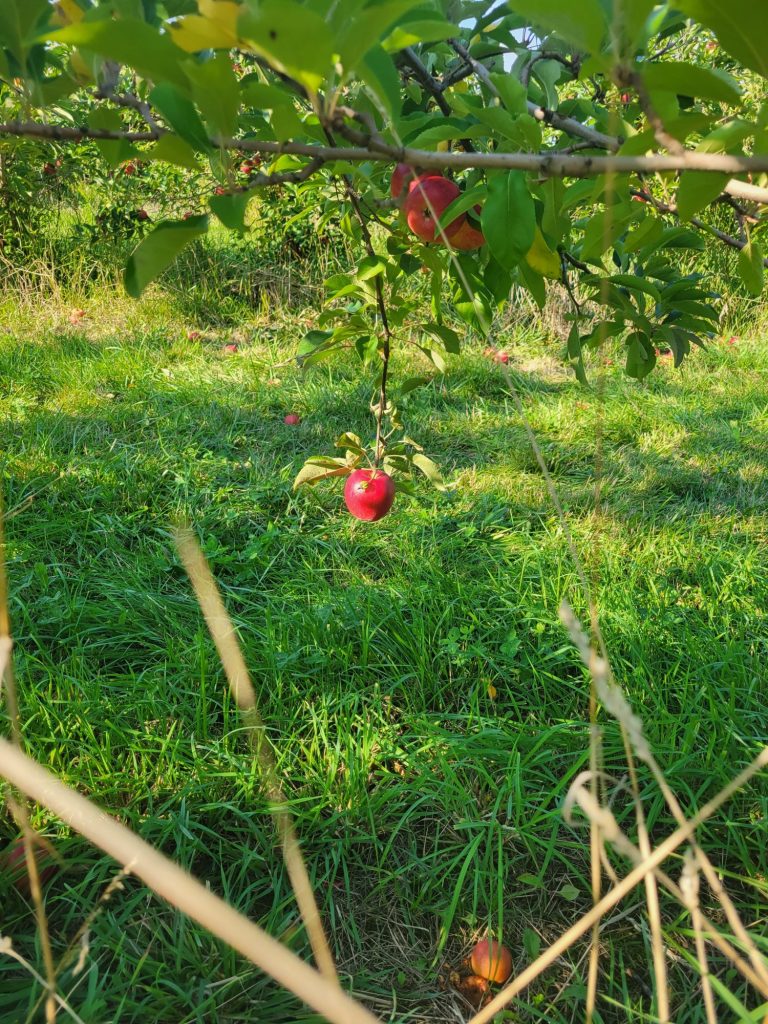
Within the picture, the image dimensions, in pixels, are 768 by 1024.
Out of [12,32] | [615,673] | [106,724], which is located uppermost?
[12,32]

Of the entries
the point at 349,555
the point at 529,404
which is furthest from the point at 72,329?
the point at 349,555

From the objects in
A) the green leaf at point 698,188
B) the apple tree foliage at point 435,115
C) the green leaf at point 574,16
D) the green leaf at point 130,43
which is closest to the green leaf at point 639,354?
the apple tree foliage at point 435,115

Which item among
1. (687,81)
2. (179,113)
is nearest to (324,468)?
(179,113)

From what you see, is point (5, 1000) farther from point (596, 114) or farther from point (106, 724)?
point (596, 114)

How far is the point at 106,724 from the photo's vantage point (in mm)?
1284

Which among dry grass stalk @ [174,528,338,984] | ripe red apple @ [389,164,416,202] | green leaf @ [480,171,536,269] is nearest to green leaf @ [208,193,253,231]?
green leaf @ [480,171,536,269]

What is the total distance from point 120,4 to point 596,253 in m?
0.45

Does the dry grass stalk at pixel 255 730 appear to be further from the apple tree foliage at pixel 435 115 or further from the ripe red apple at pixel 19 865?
the apple tree foliage at pixel 435 115

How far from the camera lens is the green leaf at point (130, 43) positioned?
1.33 feet

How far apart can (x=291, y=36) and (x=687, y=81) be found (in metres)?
0.23

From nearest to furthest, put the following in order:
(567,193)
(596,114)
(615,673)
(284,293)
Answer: (567,193) → (596,114) → (615,673) → (284,293)

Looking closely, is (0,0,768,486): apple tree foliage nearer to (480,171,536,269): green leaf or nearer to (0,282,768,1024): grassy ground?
(480,171,536,269): green leaf

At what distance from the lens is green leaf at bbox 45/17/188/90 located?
405 millimetres

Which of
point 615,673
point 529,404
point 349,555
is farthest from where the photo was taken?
point 529,404
